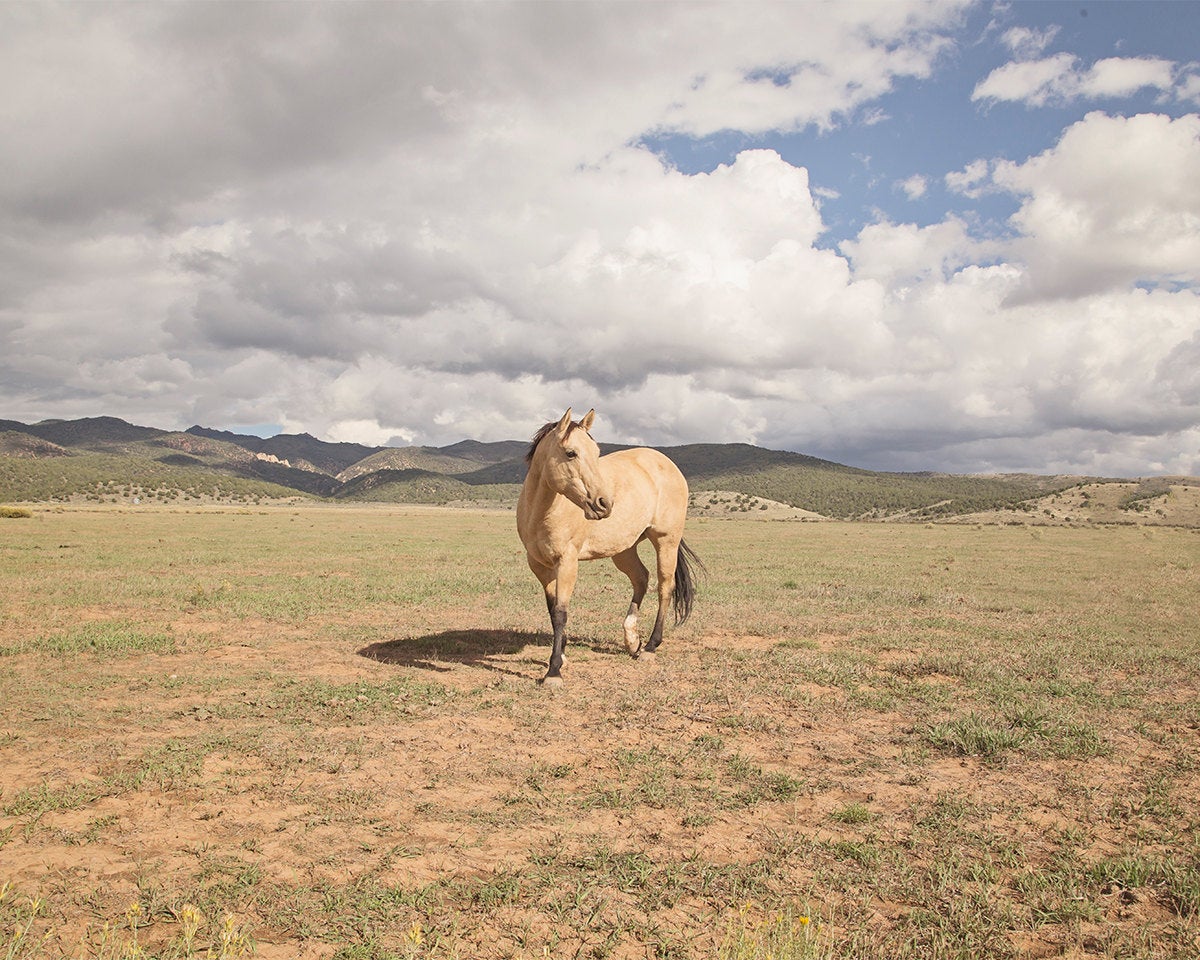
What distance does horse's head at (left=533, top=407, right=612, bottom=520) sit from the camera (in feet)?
27.4

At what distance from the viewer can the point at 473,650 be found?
35.2 ft

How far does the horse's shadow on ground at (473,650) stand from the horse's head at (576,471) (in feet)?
8.79

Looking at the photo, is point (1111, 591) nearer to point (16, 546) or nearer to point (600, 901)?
point (600, 901)

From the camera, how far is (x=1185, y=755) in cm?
618

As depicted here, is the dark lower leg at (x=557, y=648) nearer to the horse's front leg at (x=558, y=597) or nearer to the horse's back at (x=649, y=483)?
the horse's front leg at (x=558, y=597)

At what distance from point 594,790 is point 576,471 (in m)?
4.04

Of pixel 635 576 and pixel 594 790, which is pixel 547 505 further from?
pixel 594 790

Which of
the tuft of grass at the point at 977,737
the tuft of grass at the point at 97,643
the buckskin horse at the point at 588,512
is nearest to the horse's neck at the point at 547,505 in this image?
the buckskin horse at the point at 588,512

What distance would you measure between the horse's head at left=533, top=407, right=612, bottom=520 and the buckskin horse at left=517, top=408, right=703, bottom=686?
0.04ft

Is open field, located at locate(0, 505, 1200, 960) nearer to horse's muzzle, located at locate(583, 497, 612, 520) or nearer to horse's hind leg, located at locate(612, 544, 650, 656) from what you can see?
horse's hind leg, located at locate(612, 544, 650, 656)

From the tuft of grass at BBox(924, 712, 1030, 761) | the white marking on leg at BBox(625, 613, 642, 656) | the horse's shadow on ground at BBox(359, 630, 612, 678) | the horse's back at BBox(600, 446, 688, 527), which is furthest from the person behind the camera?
the white marking on leg at BBox(625, 613, 642, 656)

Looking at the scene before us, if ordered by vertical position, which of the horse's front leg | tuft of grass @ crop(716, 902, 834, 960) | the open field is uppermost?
the horse's front leg

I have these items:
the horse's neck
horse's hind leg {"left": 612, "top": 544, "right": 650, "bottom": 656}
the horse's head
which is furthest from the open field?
the horse's head

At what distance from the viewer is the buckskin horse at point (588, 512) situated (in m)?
8.48
